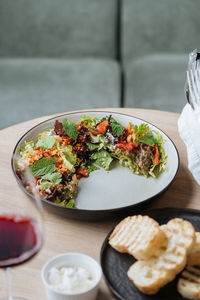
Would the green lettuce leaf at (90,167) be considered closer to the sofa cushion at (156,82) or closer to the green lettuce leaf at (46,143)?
the green lettuce leaf at (46,143)

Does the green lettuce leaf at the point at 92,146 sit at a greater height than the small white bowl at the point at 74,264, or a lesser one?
lesser

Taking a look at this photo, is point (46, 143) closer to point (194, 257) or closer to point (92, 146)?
point (92, 146)

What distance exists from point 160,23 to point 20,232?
10.2ft

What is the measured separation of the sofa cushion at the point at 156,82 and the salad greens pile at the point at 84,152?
122cm

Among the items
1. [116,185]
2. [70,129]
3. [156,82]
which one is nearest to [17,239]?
[116,185]

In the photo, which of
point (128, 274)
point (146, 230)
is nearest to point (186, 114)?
point (146, 230)

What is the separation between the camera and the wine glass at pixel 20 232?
0.87 meters

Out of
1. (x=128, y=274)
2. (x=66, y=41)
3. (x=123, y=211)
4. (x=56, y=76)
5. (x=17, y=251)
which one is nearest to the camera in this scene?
(x=17, y=251)

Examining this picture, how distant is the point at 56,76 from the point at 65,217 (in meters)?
2.22

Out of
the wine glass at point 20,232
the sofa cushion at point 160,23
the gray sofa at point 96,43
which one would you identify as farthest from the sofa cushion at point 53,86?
the wine glass at point 20,232

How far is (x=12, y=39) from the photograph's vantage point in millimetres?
3520

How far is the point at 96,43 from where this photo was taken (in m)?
3.57

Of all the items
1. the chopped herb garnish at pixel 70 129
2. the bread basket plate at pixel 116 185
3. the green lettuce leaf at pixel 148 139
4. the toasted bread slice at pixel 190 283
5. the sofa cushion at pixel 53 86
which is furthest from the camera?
the sofa cushion at pixel 53 86

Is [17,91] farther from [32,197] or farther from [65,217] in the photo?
[32,197]
